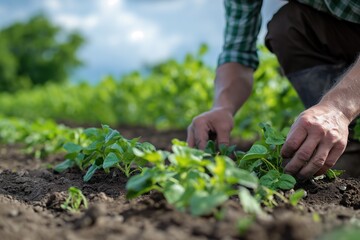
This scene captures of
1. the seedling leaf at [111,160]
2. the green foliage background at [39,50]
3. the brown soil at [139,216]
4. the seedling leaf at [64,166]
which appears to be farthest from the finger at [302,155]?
the green foliage background at [39,50]

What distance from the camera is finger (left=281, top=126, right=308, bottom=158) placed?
1872 millimetres

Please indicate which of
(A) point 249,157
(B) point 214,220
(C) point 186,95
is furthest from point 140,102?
(B) point 214,220

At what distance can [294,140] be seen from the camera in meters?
1.90

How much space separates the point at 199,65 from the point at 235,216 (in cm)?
500

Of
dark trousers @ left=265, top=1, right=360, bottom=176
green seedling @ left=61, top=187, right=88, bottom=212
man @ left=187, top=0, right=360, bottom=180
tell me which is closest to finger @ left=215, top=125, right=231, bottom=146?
man @ left=187, top=0, right=360, bottom=180

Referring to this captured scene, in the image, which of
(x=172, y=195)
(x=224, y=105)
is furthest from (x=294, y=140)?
(x=224, y=105)

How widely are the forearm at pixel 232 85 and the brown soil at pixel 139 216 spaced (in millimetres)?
913

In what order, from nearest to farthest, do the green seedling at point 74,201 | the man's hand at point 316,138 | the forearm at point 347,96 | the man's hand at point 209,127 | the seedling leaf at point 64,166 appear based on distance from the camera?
the green seedling at point 74,201
the man's hand at point 316,138
the forearm at point 347,96
the seedling leaf at point 64,166
the man's hand at point 209,127

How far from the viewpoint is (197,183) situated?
1544 millimetres

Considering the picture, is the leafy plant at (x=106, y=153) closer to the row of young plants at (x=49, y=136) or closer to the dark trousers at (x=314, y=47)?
the row of young plants at (x=49, y=136)

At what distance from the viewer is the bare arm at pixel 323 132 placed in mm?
1857

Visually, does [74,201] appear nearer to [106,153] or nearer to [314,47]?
[106,153]

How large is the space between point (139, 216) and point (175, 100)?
520 cm

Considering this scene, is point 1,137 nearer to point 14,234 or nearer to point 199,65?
point 199,65
